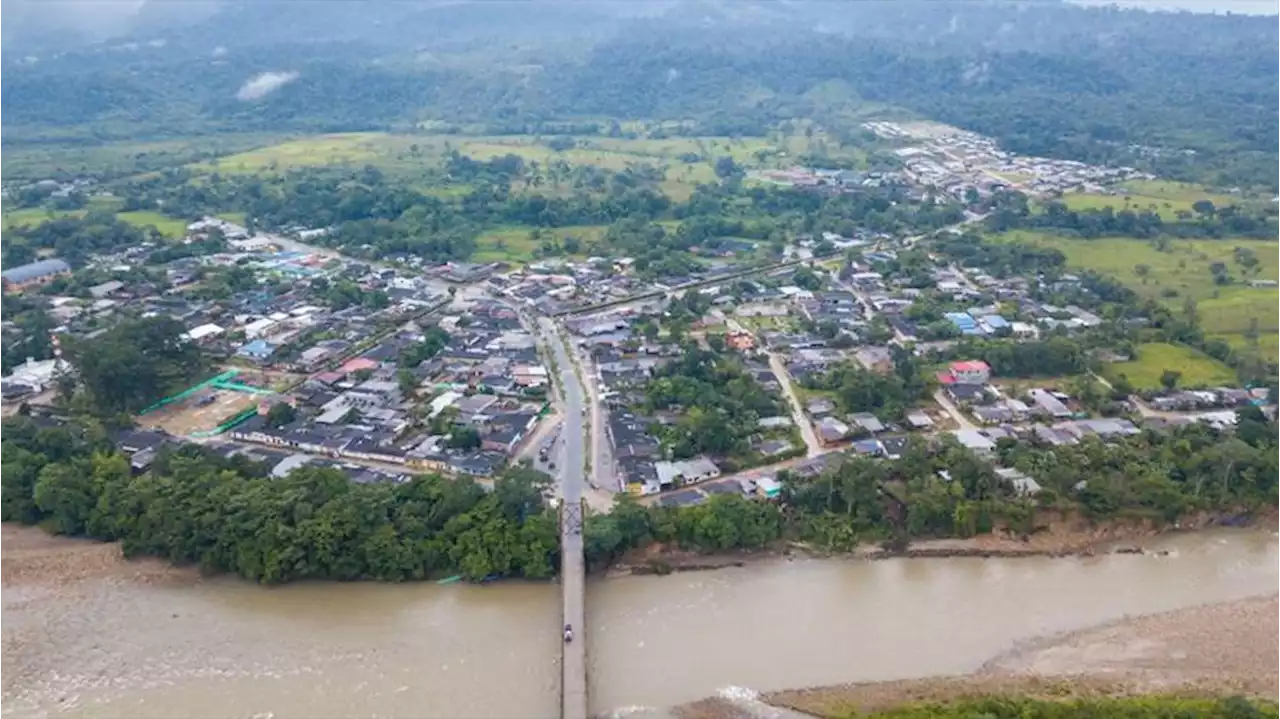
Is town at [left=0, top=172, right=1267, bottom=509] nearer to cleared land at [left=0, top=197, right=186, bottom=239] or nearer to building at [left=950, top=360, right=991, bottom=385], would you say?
building at [left=950, top=360, right=991, bottom=385]

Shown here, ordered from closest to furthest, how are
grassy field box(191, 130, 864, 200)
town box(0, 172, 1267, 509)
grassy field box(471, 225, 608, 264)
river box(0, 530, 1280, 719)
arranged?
river box(0, 530, 1280, 719)
town box(0, 172, 1267, 509)
grassy field box(471, 225, 608, 264)
grassy field box(191, 130, 864, 200)

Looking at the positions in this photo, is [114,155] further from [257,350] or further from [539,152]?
[257,350]

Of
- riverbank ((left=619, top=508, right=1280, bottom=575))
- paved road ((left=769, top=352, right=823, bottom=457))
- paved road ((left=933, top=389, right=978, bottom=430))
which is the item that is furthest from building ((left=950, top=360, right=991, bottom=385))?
riverbank ((left=619, top=508, right=1280, bottom=575))

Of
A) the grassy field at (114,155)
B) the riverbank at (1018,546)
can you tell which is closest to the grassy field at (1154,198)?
the riverbank at (1018,546)

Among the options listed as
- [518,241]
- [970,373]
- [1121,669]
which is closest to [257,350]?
[518,241]

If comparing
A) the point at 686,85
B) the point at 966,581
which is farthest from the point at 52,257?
the point at 686,85

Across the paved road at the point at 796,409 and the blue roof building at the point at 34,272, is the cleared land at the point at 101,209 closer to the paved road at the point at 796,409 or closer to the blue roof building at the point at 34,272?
the blue roof building at the point at 34,272

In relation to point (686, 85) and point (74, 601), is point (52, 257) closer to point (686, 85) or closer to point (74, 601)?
point (74, 601)

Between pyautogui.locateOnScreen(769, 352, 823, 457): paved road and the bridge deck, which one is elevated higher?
pyautogui.locateOnScreen(769, 352, 823, 457): paved road
